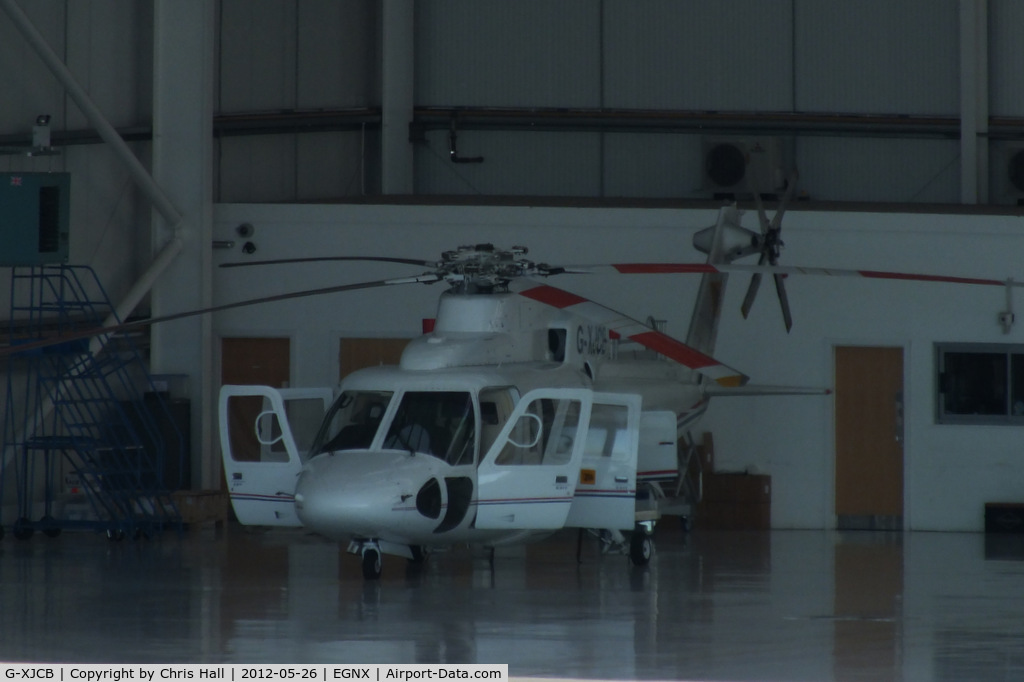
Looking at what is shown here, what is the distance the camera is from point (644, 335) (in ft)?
32.8

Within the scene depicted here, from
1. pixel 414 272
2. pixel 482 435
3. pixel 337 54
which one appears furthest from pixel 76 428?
pixel 337 54

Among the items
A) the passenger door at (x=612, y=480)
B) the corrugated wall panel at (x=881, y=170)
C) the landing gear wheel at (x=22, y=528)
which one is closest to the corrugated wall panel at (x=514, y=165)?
the corrugated wall panel at (x=881, y=170)

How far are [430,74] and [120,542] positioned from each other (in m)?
9.43

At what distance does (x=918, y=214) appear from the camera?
15.6 meters

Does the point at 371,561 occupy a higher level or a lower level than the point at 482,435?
lower

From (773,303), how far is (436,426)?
20.4 feet

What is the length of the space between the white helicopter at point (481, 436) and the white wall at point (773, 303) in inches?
139

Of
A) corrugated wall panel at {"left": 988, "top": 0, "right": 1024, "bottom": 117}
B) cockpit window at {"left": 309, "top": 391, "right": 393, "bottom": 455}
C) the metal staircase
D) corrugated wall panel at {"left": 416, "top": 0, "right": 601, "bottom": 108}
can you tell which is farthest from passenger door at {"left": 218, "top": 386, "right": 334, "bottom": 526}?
corrugated wall panel at {"left": 988, "top": 0, "right": 1024, "bottom": 117}

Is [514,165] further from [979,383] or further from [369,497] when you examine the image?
[369,497]

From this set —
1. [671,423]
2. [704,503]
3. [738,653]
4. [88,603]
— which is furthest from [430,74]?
Answer: [738,653]

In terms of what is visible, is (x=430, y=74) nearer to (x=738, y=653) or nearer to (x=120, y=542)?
(x=120, y=542)

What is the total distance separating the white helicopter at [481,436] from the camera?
10.1 m

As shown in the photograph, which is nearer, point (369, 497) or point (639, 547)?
point (369, 497)

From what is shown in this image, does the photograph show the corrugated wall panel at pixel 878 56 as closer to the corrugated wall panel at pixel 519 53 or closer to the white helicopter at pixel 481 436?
the corrugated wall panel at pixel 519 53
